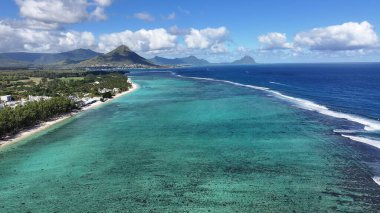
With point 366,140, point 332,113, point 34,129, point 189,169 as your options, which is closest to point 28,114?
point 34,129

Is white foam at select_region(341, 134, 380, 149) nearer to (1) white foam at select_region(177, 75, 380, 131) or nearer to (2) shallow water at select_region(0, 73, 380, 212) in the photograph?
(2) shallow water at select_region(0, 73, 380, 212)

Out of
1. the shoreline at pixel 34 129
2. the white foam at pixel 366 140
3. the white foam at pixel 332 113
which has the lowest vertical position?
the shoreline at pixel 34 129

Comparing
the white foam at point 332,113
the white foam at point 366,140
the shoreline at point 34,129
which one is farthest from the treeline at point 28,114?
the white foam at point 332,113

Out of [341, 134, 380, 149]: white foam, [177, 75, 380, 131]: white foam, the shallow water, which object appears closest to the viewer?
the shallow water

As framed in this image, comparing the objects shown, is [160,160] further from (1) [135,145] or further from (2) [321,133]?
(2) [321,133]

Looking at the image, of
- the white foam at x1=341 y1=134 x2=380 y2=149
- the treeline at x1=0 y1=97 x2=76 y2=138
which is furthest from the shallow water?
the treeline at x1=0 y1=97 x2=76 y2=138

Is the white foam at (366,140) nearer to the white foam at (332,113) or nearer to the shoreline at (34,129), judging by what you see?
the white foam at (332,113)

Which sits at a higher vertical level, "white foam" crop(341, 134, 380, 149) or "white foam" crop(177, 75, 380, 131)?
"white foam" crop(177, 75, 380, 131)
